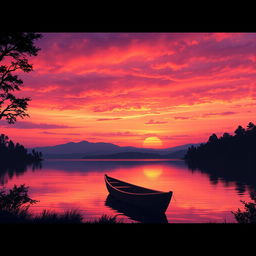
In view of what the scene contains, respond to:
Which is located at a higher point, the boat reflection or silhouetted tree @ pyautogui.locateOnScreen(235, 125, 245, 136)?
silhouetted tree @ pyautogui.locateOnScreen(235, 125, 245, 136)

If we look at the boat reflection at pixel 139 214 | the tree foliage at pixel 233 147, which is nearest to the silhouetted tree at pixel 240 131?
the tree foliage at pixel 233 147

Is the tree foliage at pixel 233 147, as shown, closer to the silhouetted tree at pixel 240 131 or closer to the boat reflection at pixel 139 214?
the silhouetted tree at pixel 240 131

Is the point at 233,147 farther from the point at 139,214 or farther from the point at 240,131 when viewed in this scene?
the point at 139,214

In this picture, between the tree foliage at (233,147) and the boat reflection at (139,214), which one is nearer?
the boat reflection at (139,214)

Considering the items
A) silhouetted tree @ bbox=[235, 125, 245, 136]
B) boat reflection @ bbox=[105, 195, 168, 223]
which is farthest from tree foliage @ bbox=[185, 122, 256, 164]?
boat reflection @ bbox=[105, 195, 168, 223]

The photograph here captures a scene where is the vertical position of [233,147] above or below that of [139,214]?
above

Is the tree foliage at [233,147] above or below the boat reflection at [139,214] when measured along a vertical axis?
above

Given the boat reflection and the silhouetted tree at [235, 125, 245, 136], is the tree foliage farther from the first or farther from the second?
the boat reflection

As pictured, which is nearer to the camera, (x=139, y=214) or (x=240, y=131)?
(x=139, y=214)

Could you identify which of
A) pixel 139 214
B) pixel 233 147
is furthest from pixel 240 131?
pixel 139 214
